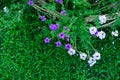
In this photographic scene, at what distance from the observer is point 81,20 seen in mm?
3432

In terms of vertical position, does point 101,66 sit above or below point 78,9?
below

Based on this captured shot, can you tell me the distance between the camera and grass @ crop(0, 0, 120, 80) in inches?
134

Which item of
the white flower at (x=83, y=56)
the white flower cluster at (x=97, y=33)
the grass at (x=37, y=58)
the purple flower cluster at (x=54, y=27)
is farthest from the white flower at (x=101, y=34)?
the purple flower cluster at (x=54, y=27)

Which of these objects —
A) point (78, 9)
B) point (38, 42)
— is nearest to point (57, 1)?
point (78, 9)

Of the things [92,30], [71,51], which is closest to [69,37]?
[71,51]

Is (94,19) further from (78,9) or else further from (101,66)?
(101,66)

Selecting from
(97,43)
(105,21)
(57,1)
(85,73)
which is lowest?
(85,73)

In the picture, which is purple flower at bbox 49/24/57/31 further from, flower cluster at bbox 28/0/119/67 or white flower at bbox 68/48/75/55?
white flower at bbox 68/48/75/55

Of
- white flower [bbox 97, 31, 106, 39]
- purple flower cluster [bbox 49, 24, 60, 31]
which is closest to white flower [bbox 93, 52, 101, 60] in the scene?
white flower [bbox 97, 31, 106, 39]

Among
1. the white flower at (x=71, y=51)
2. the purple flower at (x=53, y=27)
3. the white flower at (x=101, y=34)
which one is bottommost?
the white flower at (x=71, y=51)

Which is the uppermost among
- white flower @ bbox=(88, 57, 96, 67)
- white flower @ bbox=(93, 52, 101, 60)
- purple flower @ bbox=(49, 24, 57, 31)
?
purple flower @ bbox=(49, 24, 57, 31)

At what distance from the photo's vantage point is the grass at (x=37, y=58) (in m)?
3.39

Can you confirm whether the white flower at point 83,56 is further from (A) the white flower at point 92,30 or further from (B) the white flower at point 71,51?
(A) the white flower at point 92,30

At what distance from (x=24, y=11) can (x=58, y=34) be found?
51 centimetres
